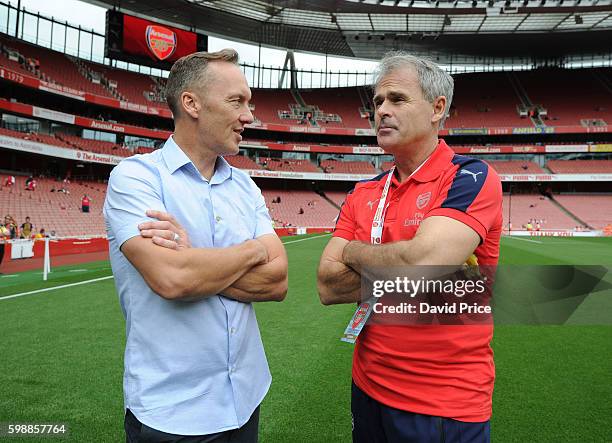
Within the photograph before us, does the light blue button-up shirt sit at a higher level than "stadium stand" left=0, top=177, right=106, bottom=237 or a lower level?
lower

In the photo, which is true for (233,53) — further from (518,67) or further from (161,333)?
(518,67)

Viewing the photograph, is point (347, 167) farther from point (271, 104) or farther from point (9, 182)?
point (9, 182)

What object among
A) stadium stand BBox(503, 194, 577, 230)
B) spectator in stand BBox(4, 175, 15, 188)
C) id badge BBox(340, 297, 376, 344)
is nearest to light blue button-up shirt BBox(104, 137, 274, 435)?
id badge BBox(340, 297, 376, 344)

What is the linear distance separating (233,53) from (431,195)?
3.99 ft

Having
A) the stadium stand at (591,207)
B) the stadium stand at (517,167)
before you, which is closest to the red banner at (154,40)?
the stadium stand at (517,167)

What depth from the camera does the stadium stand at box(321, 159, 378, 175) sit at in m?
52.9

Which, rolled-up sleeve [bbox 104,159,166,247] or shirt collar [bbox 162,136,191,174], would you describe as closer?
rolled-up sleeve [bbox 104,159,166,247]

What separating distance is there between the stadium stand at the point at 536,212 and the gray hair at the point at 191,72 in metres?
45.0

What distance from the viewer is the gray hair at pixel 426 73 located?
7.13 ft

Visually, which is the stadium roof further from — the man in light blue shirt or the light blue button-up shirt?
the light blue button-up shirt

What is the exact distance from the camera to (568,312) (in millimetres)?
7762

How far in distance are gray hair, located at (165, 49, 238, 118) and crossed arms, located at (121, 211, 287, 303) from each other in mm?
662

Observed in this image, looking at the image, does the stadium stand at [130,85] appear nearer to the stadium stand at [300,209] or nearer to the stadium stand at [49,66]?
the stadium stand at [49,66]

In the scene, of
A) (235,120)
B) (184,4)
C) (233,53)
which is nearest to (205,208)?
(235,120)
